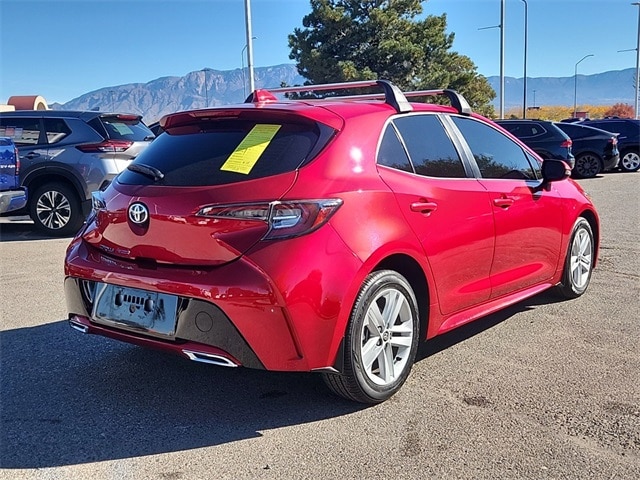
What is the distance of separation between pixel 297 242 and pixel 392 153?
0.96m

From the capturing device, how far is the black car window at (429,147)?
3758mm

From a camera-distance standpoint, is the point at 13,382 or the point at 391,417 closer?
the point at 391,417

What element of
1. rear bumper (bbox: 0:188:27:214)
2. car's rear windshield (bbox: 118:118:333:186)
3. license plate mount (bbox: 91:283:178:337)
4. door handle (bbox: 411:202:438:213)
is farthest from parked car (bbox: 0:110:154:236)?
door handle (bbox: 411:202:438:213)

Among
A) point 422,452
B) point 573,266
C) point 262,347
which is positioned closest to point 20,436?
point 262,347

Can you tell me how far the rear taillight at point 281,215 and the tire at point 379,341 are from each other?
442mm

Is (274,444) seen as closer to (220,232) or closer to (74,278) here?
(220,232)

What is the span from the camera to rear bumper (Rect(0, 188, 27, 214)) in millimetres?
7617

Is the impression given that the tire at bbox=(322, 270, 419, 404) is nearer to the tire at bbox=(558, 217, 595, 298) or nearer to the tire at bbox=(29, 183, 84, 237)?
the tire at bbox=(558, 217, 595, 298)

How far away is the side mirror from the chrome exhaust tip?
9.49 ft

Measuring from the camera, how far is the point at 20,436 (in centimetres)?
308

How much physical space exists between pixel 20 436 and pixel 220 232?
1370 mm

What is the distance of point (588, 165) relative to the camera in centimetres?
1756

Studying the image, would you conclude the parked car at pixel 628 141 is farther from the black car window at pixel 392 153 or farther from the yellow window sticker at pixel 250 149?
the yellow window sticker at pixel 250 149

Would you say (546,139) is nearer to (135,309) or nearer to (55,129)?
(55,129)
